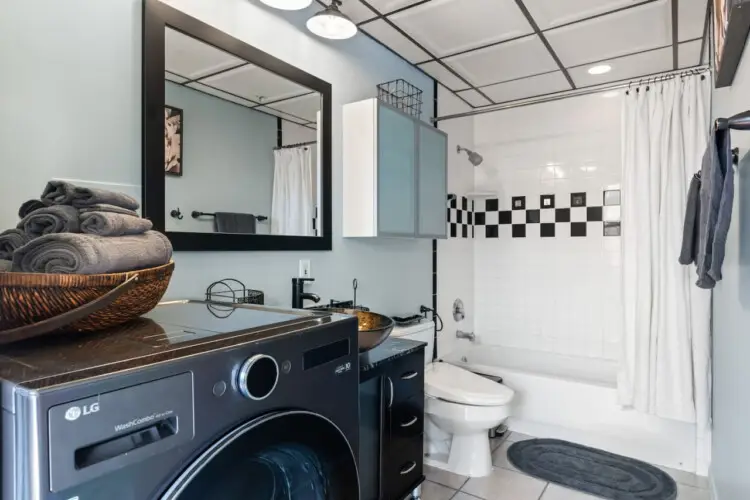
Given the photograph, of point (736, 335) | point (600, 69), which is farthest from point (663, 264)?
point (600, 69)

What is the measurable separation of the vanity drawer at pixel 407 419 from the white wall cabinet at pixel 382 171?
30.9 inches

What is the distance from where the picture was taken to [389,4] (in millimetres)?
2020

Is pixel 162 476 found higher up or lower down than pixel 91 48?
lower down

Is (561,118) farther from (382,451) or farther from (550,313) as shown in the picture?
(382,451)

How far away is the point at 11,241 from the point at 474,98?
3.06 meters

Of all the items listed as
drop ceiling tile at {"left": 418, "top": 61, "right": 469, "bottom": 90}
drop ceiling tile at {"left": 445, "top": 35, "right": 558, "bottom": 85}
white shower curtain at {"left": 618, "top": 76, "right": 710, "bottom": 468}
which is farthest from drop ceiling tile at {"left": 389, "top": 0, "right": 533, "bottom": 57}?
white shower curtain at {"left": 618, "top": 76, "right": 710, "bottom": 468}

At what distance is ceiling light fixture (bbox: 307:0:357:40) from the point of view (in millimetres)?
1742

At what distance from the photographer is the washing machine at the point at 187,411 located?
1.62ft

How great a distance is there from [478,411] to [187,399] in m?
1.86

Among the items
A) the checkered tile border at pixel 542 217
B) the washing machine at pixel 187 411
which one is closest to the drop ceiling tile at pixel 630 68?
the checkered tile border at pixel 542 217

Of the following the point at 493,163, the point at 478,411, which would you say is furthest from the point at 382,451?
the point at 493,163

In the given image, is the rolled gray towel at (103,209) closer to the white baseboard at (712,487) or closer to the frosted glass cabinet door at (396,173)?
the frosted glass cabinet door at (396,173)

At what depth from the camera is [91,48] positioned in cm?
127

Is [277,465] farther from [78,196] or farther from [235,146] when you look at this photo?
[235,146]
